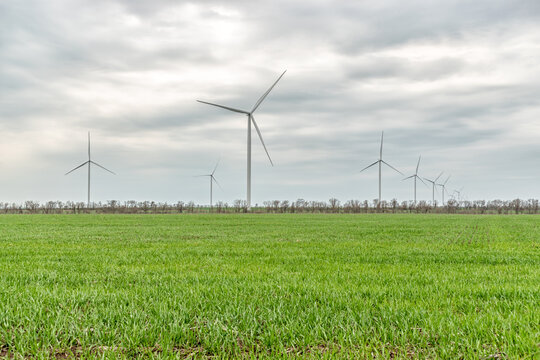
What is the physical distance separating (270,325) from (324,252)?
29.5ft

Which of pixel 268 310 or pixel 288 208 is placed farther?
pixel 288 208

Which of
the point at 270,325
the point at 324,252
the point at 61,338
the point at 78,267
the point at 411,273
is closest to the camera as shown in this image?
the point at 61,338

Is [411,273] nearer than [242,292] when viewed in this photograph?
No

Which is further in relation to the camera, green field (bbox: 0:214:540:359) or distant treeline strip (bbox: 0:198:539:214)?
distant treeline strip (bbox: 0:198:539:214)

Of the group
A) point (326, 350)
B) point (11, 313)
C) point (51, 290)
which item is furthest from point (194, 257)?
point (326, 350)

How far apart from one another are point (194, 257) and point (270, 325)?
25.2 ft

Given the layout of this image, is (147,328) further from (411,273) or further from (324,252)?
(324,252)

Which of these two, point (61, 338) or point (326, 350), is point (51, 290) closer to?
point (61, 338)

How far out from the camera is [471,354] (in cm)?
427

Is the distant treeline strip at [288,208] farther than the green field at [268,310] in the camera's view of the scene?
Yes

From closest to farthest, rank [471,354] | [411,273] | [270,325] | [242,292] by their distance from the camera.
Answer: [471,354] < [270,325] < [242,292] < [411,273]

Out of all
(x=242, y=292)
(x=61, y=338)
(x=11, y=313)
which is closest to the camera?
(x=61, y=338)

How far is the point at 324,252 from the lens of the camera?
13.8m

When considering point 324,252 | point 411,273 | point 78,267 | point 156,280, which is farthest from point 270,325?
point 324,252
